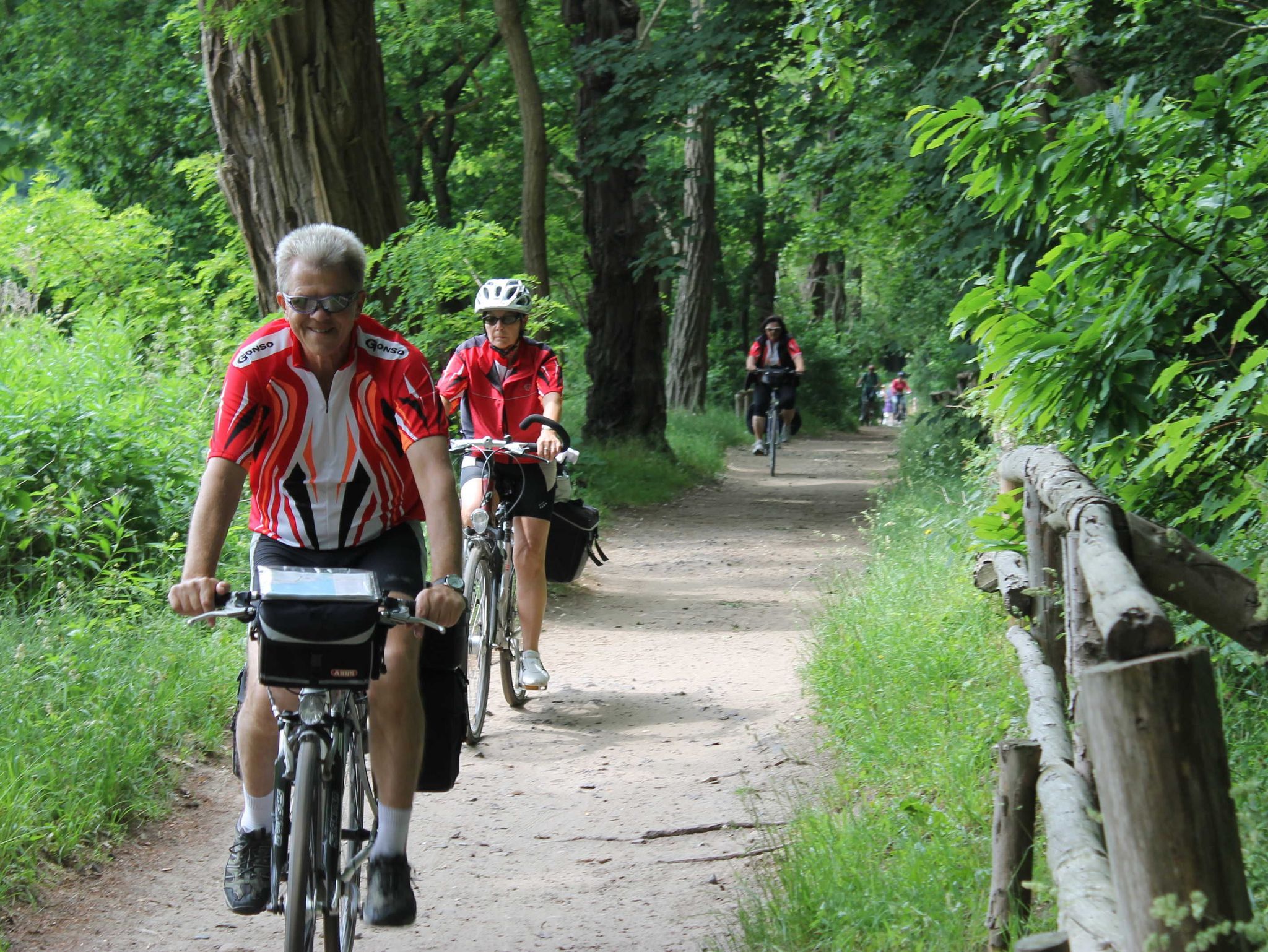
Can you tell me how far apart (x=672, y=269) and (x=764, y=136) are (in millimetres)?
2325

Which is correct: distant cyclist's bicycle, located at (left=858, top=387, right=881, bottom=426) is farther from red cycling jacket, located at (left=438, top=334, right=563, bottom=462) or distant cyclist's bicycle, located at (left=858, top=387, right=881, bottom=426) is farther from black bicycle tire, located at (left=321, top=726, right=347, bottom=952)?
black bicycle tire, located at (left=321, top=726, right=347, bottom=952)

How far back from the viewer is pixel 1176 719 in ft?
6.36

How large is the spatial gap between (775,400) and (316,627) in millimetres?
17354

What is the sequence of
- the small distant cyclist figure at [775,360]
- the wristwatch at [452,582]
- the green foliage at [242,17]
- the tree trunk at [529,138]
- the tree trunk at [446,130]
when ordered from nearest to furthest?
the wristwatch at [452,582], the green foliage at [242,17], the tree trunk at [529,138], the tree trunk at [446,130], the small distant cyclist figure at [775,360]

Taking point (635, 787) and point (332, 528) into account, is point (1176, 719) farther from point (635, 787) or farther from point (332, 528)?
point (635, 787)

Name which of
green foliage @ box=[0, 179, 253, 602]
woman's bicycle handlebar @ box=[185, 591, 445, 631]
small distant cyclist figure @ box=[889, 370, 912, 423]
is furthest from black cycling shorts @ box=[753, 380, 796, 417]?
small distant cyclist figure @ box=[889, 370, 912, 423]

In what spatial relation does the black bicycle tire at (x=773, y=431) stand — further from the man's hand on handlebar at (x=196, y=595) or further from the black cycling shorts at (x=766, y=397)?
the man's hand on handlebar at (x=196, y=595)

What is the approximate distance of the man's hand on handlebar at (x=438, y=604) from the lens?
3.31m

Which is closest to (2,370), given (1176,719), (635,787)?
(635,787)

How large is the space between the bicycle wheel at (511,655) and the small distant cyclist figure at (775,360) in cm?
1282

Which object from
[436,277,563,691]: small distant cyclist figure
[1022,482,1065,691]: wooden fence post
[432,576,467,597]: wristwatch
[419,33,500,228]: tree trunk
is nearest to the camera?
[432,576,467,597]: wristwatch

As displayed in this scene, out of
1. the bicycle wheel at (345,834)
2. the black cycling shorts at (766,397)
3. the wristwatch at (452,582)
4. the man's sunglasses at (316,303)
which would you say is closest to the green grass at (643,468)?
the black cycling shorts at (766,397)

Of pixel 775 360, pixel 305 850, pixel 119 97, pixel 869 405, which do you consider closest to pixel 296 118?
pixel 305 850

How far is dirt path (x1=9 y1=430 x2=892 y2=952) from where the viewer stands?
450cm
